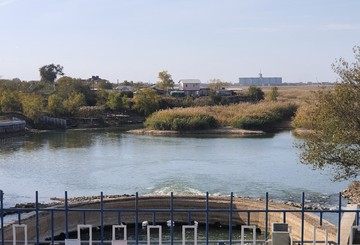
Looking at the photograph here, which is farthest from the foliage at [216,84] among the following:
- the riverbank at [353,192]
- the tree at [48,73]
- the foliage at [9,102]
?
the riverbank at [353,192]

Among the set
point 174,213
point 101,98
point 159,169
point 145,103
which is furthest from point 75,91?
point 174,213

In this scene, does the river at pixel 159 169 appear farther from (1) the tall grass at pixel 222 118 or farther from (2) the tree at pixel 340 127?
(1) the tall grass at pixel 222 118

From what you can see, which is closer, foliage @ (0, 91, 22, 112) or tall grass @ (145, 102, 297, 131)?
tall grass @ (145, 102, 297, 131)

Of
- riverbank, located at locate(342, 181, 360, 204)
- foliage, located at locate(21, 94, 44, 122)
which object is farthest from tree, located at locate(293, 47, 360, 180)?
foliage, located at locate(21, 94, 44, 122)

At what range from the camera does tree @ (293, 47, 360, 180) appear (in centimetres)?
1661

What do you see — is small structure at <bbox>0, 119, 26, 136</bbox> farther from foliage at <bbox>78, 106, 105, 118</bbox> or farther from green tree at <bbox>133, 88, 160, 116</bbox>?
green tree at <bbox>133, 88, 160, 116</bbox>

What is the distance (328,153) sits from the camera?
17.4m

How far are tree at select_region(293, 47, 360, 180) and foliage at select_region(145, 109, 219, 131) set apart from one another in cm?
3998

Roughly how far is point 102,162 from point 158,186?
386 inches

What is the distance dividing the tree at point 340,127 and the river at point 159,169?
19.1 ft

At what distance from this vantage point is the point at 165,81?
109562 mm

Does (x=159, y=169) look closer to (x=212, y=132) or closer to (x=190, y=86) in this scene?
(x=212, y=132)

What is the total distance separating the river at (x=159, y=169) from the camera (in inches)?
1005

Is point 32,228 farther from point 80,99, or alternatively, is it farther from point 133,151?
point 80,99
